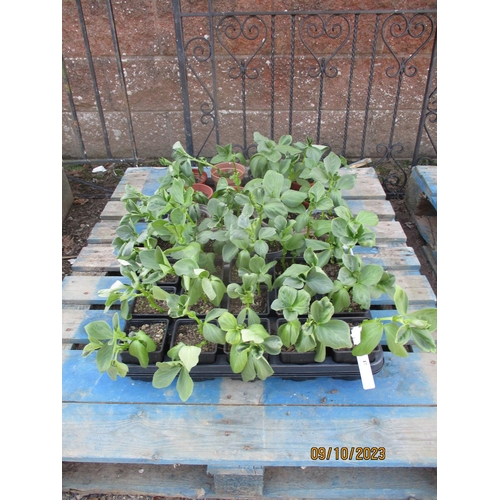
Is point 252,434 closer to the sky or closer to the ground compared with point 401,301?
closer to the ground

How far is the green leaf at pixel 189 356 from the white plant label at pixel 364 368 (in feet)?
1.29

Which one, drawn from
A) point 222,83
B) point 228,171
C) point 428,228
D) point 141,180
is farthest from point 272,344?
point 222,83

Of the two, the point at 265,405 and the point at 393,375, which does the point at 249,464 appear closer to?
the point at 265,405

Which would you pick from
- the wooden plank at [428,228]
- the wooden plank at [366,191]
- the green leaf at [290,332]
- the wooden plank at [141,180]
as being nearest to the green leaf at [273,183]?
the green leaf at [290,332]

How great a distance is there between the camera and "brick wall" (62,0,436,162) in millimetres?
2266

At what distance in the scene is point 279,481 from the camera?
1.13 m

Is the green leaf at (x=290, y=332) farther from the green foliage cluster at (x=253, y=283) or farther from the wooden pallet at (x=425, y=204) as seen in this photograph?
the wooden pallet at (x=425, y=204)

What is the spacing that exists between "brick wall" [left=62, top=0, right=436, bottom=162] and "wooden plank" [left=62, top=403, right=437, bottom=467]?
62.5 inches

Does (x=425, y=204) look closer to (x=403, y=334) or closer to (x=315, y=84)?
(x=315, y=84)

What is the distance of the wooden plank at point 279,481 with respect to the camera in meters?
1.09

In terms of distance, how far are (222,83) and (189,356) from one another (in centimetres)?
194

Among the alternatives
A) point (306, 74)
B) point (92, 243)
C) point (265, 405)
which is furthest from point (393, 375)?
point (306, 74)

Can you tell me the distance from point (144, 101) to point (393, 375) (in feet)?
6.95
